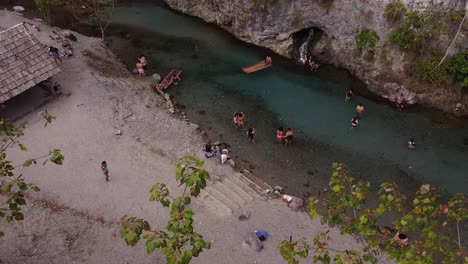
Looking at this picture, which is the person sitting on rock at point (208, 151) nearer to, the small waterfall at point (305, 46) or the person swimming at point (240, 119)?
the person swimming at point (240, 119)

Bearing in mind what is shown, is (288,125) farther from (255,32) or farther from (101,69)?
(101,69)

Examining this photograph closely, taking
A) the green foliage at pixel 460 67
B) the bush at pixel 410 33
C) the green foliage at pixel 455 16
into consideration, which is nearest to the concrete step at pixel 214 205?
the bush at pixel 410 33

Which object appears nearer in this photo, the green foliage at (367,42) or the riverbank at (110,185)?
the riverbank at (110,185)

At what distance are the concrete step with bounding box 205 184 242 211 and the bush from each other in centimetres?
1865

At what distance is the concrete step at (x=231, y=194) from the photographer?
2366 centimetres

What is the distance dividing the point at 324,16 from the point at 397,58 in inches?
273

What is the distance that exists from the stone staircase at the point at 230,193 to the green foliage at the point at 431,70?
15.9m

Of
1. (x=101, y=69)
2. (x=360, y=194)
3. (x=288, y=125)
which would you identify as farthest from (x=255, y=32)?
(x=360, y=194)

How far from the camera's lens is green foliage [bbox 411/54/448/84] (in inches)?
1212

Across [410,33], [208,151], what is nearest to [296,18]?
[410,33]

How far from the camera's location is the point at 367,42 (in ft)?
109

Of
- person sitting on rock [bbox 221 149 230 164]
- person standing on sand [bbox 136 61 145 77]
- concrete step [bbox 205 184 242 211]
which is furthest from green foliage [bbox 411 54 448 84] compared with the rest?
person standing on sand [bbox 136 61 145 77]

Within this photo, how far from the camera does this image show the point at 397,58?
3259 cm

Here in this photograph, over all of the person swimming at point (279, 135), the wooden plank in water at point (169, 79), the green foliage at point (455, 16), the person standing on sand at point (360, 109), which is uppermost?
the green foliage at point (455, 16)
